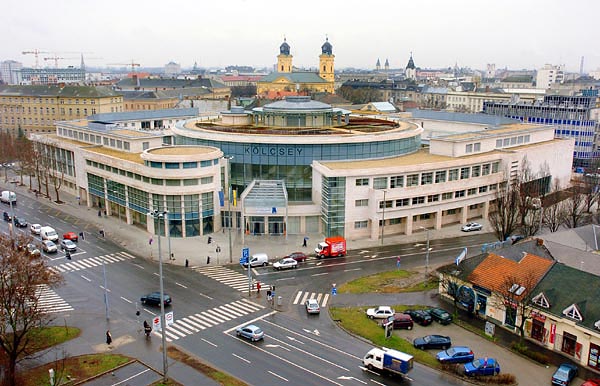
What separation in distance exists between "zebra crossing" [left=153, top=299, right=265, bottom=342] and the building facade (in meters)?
124

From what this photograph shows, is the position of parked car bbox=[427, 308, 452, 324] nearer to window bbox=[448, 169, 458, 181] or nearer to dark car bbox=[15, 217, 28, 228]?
window bbox=[448, 169, 458, 181]

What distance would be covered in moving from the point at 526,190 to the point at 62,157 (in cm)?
8860

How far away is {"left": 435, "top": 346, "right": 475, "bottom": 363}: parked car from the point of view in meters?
43.8

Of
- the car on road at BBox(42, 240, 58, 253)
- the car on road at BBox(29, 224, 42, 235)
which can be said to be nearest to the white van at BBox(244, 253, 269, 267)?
the car on road at BBox(42, 240, 58, 253)

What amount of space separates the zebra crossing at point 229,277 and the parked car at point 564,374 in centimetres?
3126

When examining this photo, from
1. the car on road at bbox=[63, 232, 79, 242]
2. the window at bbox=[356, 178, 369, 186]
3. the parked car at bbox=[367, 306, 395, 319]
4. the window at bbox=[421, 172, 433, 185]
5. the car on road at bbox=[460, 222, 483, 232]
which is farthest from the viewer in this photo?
the car on road at bbox=[460, 222, 483, 232]

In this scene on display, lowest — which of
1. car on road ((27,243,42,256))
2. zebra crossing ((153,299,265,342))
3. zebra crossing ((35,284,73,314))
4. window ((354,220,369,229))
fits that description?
zebra crossing ((35,284,73,314))

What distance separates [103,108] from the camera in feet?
532

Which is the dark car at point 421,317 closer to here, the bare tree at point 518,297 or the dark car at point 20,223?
the bare tree at point 518,297

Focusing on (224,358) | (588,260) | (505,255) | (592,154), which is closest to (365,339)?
(224,358)

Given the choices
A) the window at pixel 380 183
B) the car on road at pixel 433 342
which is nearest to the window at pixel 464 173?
the window at pixel 380 183

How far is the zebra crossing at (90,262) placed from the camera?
218 feet

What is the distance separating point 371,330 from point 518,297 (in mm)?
13947

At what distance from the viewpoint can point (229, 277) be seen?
63.8 metres
